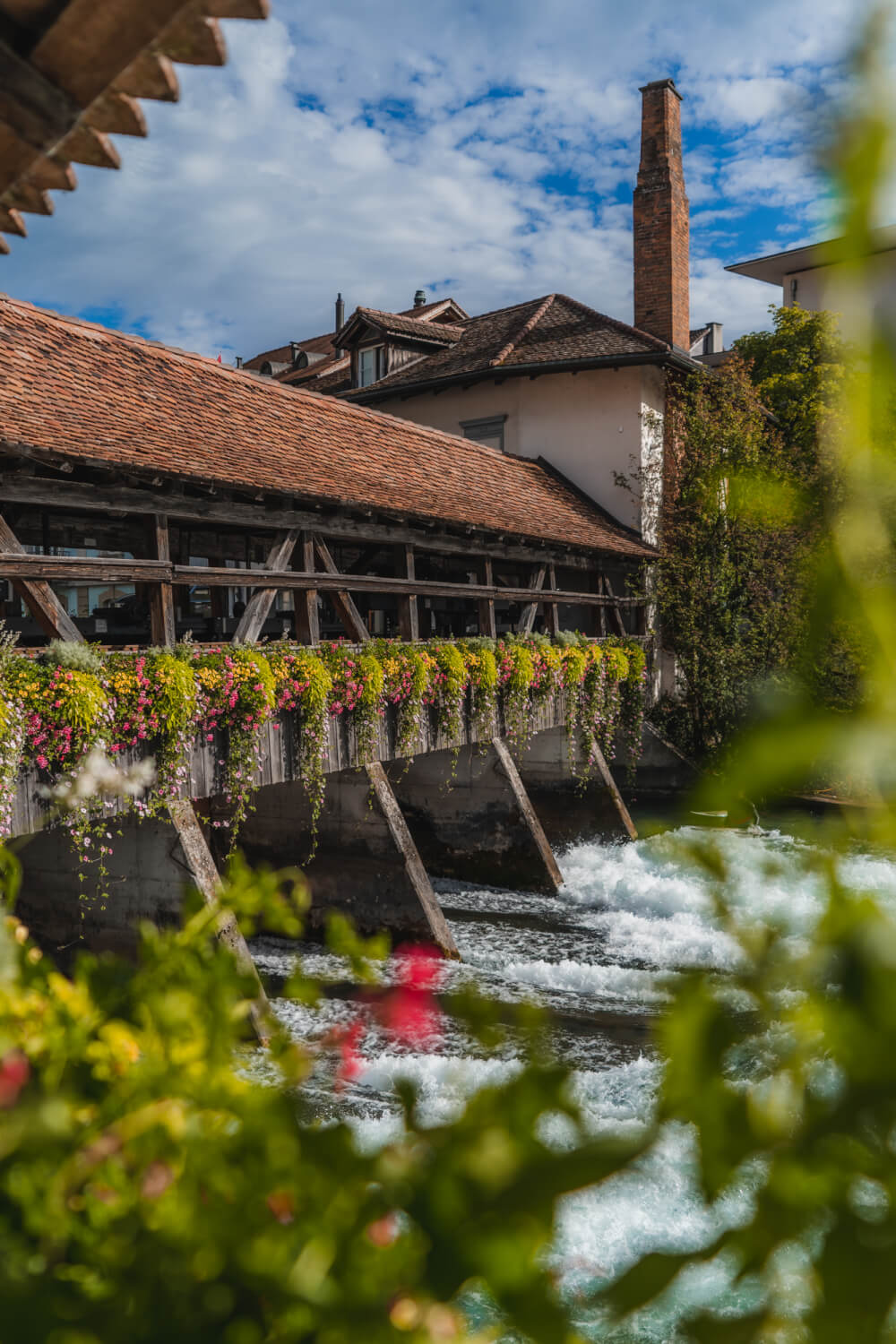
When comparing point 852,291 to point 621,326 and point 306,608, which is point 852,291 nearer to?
point 306,608

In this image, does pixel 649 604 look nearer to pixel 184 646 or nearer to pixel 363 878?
pixel 363 878

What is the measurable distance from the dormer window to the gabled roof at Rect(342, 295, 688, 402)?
0.48 m

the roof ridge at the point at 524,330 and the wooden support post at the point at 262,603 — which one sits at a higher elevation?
the roof ridge at the point at 524,330

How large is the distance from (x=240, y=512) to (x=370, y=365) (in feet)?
46.5

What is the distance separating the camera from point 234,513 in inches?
358

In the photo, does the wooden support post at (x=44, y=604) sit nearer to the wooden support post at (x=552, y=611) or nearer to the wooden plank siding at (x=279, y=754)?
the wooden plank siding at (x=279, y=754)

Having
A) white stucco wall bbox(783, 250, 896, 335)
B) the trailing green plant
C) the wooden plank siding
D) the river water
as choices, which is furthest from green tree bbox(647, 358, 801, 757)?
white stucco wall bbox(783, 250, 896, 335)

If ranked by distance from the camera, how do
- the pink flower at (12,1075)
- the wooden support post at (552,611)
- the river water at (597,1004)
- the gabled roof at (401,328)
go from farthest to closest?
the gabled roof at (401,328) → the wooden support post at (552,611) → the river water at (597,1004) → the pink flower at (12,1075)

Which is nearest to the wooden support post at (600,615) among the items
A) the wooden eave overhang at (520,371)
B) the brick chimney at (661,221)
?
the wooden eave overhang at (520,371)

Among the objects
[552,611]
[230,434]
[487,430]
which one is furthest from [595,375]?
[230,434]

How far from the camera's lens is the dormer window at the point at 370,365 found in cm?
2178

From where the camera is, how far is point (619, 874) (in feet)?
44.3

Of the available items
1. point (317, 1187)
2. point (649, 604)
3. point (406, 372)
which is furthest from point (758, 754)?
point (406, 372)

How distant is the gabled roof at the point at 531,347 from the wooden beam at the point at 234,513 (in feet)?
20.7
